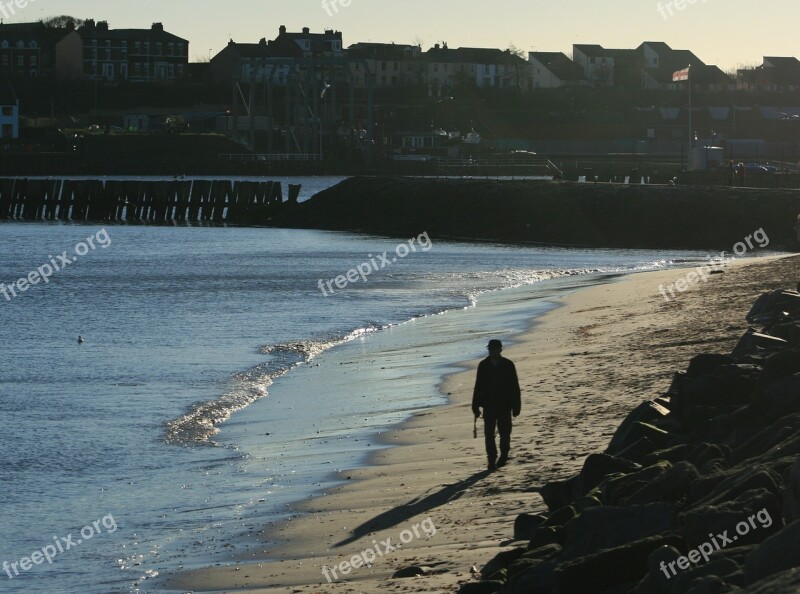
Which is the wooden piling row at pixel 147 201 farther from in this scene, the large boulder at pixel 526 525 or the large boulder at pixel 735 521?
the large boulder at pixel 735 521

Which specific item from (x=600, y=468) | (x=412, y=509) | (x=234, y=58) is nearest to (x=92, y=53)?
(x=234, y=58)

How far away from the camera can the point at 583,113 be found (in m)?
178

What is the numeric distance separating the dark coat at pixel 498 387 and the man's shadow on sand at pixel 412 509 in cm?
90

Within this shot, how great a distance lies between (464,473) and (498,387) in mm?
973

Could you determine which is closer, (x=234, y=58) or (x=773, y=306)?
(x=773, y=306)

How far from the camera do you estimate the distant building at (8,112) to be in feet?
518

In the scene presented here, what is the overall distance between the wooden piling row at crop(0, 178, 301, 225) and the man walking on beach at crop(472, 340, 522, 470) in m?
68.5

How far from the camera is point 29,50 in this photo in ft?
606

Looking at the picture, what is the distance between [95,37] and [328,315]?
166 metres

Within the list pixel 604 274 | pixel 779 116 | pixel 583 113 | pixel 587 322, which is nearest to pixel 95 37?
pixel 583 113

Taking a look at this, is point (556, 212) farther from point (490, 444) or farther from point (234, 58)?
point (234, 58)

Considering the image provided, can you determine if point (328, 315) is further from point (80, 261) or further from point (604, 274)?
point (80, 261)

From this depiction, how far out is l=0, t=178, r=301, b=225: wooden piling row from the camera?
281 ft

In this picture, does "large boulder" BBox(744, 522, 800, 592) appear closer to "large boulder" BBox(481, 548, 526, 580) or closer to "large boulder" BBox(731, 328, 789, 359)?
"large boulder" BBox(481, 548, 526, 580)
